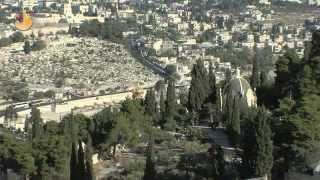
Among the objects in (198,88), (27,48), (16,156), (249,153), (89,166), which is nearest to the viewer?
(249,153)

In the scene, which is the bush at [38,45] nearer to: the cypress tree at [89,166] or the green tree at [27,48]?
the green tree at [27,48]

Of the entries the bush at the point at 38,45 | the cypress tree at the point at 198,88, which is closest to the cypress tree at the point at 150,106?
the cypress tree at the point at 198,88

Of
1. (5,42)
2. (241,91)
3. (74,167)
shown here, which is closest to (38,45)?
(5,42)

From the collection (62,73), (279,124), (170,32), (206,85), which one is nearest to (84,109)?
(206,85)

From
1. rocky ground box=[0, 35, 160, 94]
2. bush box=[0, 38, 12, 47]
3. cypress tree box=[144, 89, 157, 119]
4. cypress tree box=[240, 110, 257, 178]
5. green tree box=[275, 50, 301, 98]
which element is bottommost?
rocky ground box=[0, 35, 160, 94]

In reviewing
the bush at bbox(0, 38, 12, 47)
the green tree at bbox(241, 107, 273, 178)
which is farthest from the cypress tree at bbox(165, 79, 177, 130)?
the bush at bbox(0, 38, 12, 47)

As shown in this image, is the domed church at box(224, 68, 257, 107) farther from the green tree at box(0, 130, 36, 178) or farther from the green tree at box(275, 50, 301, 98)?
the green tree at box(0, 130, 36, 178)

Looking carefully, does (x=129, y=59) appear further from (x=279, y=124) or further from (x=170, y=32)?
(x=279, y=124)

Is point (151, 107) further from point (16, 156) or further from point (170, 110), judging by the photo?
point (16, 156)
